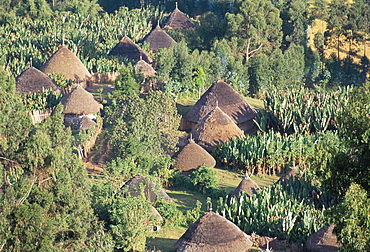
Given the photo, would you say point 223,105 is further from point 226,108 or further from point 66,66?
point 66,66

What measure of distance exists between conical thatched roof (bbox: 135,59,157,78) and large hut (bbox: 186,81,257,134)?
4.47 metres

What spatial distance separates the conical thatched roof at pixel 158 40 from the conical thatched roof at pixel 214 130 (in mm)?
15237

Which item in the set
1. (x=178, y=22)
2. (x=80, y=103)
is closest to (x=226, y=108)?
(x=80, y=103)

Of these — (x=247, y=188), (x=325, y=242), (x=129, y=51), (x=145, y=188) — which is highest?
(x=129, y=51)

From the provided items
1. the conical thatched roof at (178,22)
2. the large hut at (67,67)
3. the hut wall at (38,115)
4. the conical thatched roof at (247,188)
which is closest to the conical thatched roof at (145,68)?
the large hut at (67,67)

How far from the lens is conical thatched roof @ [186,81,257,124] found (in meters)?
31.9

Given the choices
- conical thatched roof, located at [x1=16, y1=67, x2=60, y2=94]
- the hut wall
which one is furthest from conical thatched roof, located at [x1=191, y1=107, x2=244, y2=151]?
conical thatched roof, located at [x1=16, y1=67, x2=60, y2=94]

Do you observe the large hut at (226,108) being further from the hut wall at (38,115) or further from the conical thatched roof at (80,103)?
the hut wall at (38,115)

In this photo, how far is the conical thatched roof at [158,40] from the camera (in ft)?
146

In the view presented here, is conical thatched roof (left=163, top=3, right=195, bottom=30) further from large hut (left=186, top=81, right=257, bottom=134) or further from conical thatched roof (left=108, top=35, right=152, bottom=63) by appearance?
large hut (left=186, top=81, right=257, bottom=134)

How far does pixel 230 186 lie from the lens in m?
26.2

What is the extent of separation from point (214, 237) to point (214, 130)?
10.3 metres

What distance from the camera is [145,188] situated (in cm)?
2253

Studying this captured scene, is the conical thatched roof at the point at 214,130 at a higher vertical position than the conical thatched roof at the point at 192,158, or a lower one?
higher
